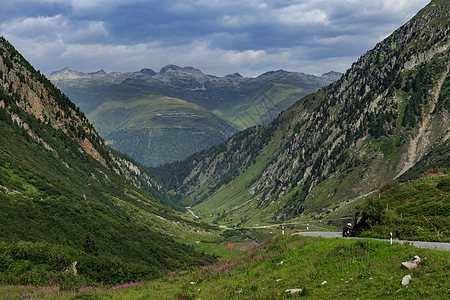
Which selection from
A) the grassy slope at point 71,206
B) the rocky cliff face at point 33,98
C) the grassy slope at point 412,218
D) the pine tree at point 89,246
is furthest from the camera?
the rocky cliff face at point 33,98

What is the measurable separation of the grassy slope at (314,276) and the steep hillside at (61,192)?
36182 millimetres

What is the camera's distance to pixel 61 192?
104 metres

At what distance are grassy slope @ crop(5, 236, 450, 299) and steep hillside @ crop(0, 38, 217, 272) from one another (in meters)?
36.2

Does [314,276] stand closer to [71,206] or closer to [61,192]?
[71,206]

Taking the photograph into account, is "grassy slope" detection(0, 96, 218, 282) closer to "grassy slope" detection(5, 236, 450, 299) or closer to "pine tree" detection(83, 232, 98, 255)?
"pine tree" detection(83, 232, 98, 255)

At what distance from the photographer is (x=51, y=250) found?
143 feet

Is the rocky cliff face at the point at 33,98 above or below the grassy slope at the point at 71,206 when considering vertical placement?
above

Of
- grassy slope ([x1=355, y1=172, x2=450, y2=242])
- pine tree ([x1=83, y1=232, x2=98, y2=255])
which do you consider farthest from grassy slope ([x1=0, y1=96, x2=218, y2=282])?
grassy slope ([x1=355, y1=172, x2=450, y2=242])

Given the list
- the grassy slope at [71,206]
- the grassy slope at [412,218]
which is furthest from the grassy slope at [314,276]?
the grassy slope at [71,206]

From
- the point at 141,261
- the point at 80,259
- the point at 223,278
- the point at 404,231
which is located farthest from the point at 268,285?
the point at 141,261

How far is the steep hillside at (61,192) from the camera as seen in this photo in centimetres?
7894

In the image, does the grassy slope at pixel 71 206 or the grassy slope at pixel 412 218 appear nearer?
the grassy slope at pixel 412 218

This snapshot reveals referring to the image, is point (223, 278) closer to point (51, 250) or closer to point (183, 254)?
point (51, 250)

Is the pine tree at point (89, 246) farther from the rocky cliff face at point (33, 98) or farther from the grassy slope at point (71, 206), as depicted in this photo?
the rocky cliff face at point (33, 98)
